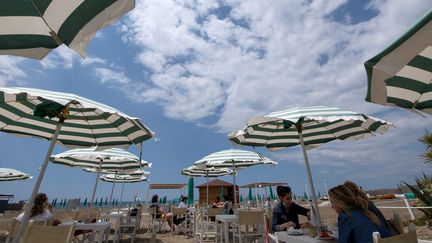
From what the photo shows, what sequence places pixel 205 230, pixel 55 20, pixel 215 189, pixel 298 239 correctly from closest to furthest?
pixel 55 20
pixel 298 239
pixel 205 230
pixel 215 189

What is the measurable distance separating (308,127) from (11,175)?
12.4 m

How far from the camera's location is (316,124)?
4.70 m

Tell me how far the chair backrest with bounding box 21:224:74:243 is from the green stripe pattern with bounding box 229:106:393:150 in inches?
93.7

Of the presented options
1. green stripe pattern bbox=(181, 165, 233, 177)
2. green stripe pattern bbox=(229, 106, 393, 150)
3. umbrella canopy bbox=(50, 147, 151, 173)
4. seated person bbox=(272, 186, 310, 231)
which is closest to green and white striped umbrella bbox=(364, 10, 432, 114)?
green stripe pattern bbox=(229, 106, 393, 150)

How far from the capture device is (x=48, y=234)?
235 cm

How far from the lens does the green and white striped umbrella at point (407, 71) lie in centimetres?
150

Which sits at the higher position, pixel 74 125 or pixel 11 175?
pixel 11 175

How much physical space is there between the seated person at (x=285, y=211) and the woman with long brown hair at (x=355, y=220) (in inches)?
58.6

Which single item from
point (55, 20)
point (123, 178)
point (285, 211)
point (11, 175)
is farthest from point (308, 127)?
point (11, 175)

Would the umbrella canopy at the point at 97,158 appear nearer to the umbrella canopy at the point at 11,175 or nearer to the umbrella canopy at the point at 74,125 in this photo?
the umbrella canopy at the point at 74,125

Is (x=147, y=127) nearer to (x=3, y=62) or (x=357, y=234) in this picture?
(x=3, y=62)

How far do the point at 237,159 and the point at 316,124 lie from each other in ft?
11.0

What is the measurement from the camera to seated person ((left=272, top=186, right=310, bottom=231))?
12.1 ft

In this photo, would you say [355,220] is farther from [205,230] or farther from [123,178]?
[123,178]
